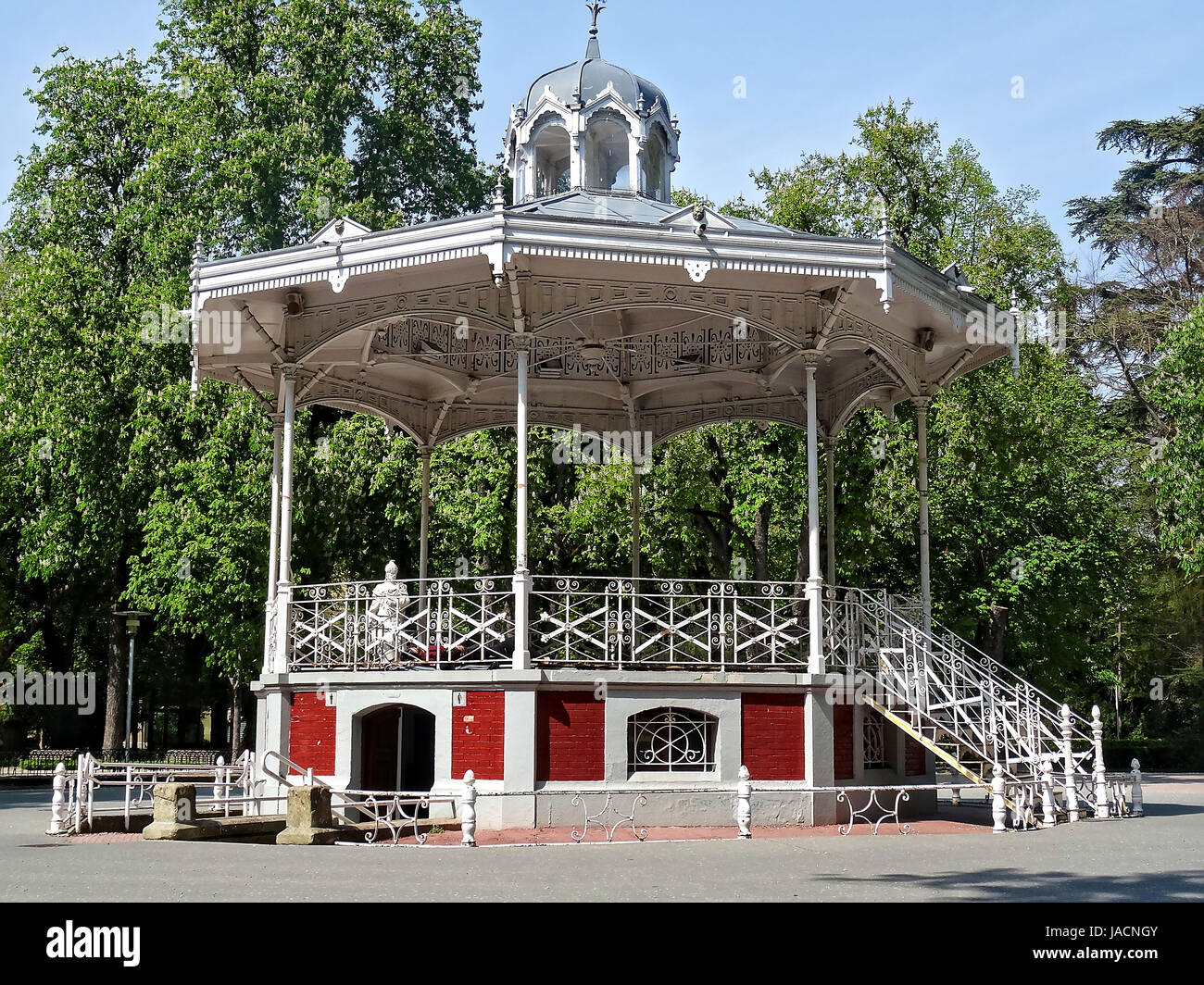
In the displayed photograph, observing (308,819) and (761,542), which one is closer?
(308,819)

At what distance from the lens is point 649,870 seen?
501 inches

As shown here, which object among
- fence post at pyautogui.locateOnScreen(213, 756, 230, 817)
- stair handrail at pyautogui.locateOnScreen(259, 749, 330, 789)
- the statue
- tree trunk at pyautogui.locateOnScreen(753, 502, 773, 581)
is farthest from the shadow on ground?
tree trunk at pyautogui.locateOnScreen(753, 502, 773, 581)

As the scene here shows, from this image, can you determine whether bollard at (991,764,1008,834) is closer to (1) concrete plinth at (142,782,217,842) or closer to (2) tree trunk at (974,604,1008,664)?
(1) concrete plinth at (142,782,217,842)

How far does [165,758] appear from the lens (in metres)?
44.0

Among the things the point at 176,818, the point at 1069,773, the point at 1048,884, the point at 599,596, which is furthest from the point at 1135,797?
the point at 176,818

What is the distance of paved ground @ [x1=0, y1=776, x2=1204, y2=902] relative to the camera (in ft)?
36.0

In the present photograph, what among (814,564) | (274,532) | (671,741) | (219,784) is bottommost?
(219,784)

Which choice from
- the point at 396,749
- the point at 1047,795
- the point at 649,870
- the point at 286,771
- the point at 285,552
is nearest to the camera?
the point at 649,870

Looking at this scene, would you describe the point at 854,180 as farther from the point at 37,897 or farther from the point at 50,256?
the point at 37,897

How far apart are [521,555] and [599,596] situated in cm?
211

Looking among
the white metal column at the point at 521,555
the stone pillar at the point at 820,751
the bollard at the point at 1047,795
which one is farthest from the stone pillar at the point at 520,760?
the bollard at the point at 1047,795

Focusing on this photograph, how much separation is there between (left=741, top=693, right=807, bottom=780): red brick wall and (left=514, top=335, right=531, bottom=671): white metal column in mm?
3207

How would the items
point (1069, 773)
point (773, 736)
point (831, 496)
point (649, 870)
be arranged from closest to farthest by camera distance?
point (649, 870), point (773, 736), point (1069, 773), point (831, 496)

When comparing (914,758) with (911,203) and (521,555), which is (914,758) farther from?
(911,203)
